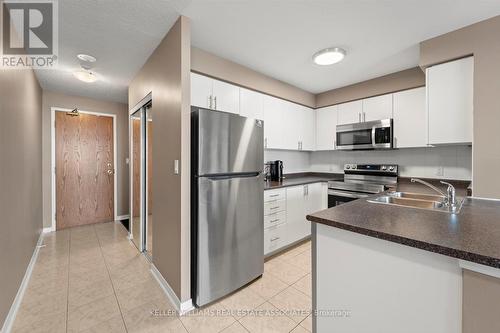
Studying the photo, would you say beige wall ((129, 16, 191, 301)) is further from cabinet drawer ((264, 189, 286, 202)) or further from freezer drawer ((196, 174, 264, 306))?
cabinet drawer ((264, 189, 286, 202))

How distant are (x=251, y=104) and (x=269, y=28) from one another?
963 mm

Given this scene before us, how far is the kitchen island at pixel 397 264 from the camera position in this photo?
0.80 metres

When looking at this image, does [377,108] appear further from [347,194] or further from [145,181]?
[145,181]

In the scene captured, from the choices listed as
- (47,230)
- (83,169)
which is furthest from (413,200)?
(47,230)

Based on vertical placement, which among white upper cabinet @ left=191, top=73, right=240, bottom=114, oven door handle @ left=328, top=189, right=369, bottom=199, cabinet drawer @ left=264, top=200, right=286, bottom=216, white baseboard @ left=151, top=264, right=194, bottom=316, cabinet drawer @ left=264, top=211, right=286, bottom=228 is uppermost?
white upper cabinet @ left=191, top=73, right=240, bottom=114

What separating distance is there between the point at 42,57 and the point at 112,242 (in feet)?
8.27

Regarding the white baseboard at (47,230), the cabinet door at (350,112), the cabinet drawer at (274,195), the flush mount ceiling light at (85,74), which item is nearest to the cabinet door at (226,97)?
the cabinet drawer at (274,195)

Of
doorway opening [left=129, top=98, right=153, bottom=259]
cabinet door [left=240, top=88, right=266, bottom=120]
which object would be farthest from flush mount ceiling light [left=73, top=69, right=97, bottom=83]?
cabinet door [left=240, top=88, right=266, bottom=120]

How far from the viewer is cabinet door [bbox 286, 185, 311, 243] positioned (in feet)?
9.32

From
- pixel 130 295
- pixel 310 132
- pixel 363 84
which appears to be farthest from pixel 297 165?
pixel 130 295

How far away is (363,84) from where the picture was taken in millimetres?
3191

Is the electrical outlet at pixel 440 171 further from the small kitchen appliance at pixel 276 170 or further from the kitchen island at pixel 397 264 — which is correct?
the small kitchen appliance at pixel 276 170

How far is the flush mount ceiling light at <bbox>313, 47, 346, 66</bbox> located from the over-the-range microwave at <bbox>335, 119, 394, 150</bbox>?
1.22 m

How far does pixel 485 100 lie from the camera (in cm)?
179
